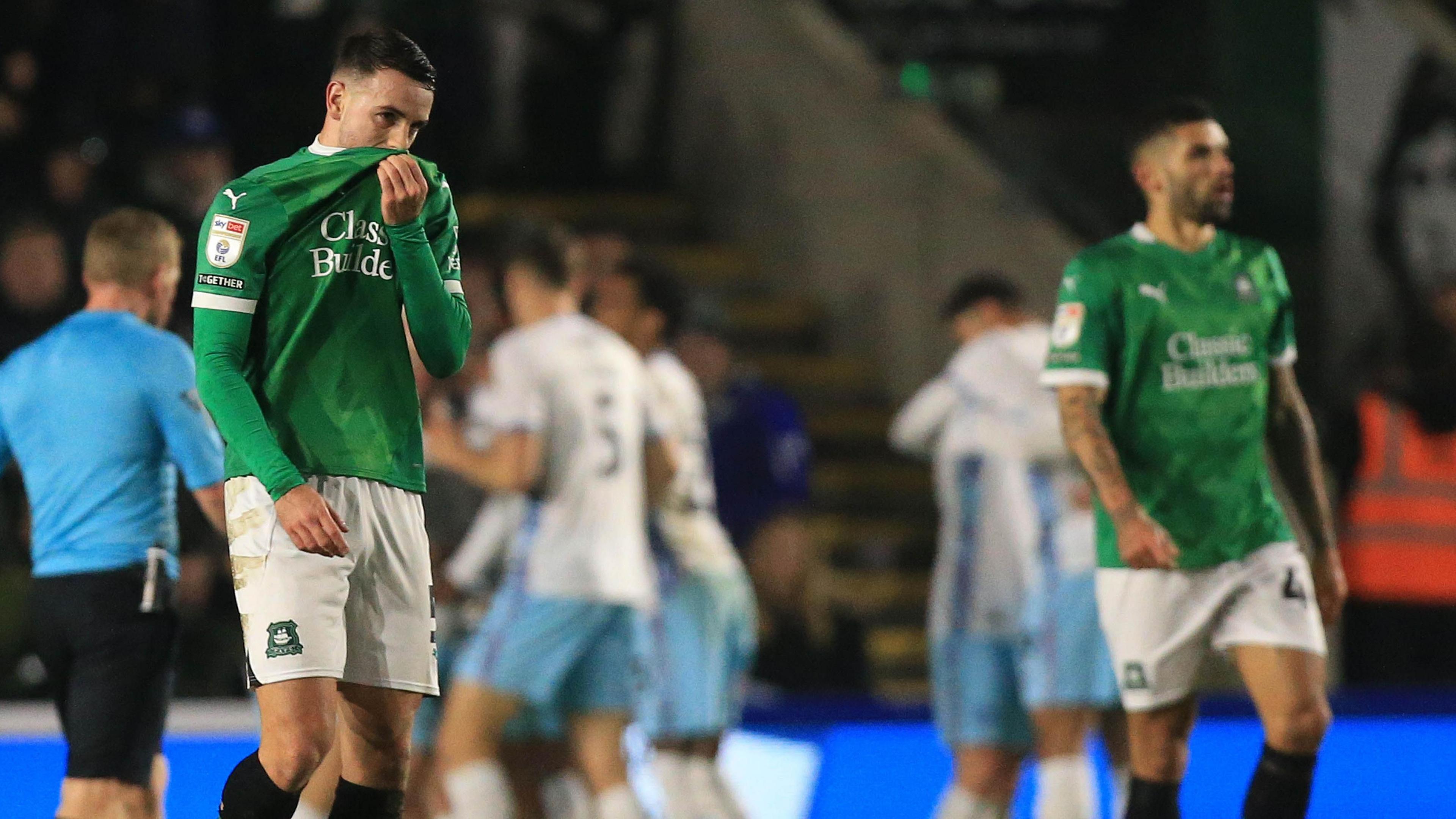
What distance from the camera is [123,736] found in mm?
5492

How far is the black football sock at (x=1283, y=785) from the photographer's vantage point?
5.56 metres

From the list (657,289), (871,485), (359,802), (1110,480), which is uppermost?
(657,289)

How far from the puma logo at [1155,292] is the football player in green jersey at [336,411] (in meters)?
2.09

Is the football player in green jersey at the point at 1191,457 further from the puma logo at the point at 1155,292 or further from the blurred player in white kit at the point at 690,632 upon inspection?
the blurred player in white kit at the point at 690,632

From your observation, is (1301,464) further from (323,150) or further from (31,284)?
(31,284)

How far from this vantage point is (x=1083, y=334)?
573 cm

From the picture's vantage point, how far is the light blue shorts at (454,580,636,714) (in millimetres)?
7312

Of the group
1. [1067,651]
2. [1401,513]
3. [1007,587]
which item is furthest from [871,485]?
[1067,651]

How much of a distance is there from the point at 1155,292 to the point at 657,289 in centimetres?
294

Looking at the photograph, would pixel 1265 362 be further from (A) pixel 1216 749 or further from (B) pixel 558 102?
(B) pixel 558 102

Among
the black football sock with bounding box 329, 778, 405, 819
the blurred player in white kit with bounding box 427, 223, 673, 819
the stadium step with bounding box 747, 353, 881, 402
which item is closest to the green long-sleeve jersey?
the black football sock with bounding box 329, 778, 405, 819

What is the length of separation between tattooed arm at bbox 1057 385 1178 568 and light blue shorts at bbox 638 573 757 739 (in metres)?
2.50

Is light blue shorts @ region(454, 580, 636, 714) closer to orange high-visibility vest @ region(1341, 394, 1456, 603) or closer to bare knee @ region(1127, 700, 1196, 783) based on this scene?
bare knee @ region(1127, 700, 1196, 783)

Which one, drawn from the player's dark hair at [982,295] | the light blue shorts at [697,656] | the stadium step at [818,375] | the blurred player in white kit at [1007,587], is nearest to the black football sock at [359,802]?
the light blue shorts at [697,656]
